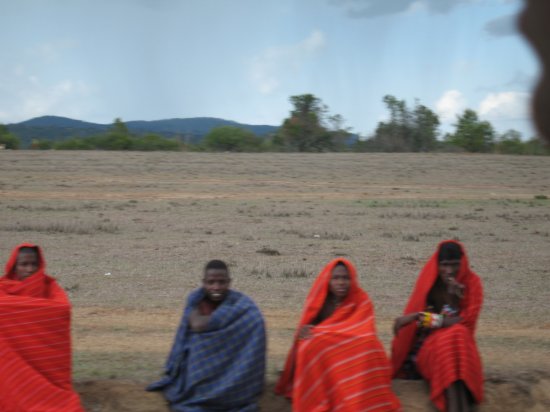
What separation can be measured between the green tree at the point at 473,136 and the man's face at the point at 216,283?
33011mm

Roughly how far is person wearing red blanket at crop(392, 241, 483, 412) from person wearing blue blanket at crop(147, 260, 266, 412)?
989 millimetres

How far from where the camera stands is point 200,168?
27.3m

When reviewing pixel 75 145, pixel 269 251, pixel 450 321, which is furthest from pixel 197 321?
pixel 75 145

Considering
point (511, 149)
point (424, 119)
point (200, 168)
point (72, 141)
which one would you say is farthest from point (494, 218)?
point (72, 141)

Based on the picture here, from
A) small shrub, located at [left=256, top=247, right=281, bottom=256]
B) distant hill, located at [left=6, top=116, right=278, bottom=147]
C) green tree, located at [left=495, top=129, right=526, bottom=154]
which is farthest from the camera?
distant hill, located at [left=6, top=116, right=278, bottom=147]

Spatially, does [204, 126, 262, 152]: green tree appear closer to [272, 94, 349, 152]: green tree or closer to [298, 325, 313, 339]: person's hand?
[272, 94, 349, 152]: green tree

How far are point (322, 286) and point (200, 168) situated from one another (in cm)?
2245

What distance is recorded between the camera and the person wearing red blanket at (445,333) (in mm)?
5012

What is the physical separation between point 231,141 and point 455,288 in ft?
102

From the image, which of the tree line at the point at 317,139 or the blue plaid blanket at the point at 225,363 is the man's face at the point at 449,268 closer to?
the blue plaid blanket at the point at 225,363

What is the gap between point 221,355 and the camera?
202 inches

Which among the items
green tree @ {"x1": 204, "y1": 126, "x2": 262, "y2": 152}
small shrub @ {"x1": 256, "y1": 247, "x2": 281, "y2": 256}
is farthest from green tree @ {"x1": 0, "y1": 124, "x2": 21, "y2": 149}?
small shrub @ {"x1": 256, "y1": 247, "x2": 281, "y2": 256}

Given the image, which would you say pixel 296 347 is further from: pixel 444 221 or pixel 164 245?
pixel 444 221

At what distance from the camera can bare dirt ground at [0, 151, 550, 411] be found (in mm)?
6660
